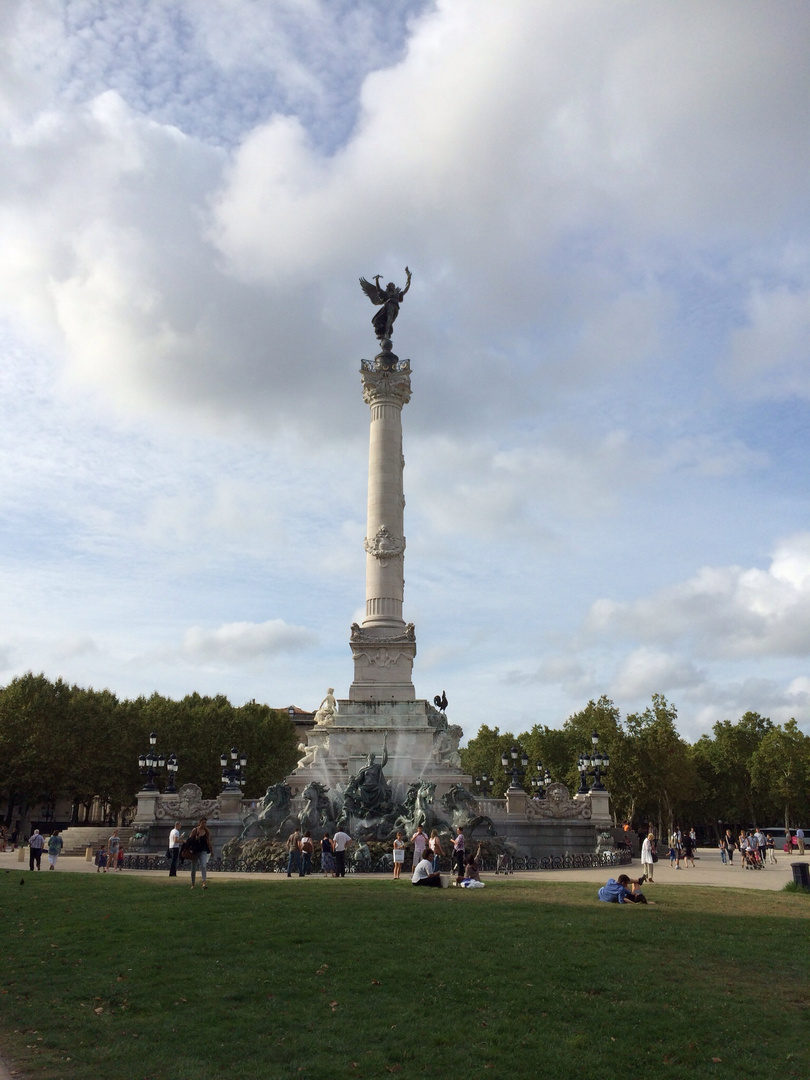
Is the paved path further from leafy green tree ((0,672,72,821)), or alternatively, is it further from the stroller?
leafy green tree ((0,672,72,821))

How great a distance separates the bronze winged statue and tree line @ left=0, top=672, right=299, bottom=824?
3060cm

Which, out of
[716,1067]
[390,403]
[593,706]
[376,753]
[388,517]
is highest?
[390,403]

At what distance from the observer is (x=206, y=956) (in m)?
14.0

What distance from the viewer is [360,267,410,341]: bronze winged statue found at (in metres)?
56.6

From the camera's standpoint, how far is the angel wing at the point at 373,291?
190ft

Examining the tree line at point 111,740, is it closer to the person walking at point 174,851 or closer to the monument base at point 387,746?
the monument base at point 387,746

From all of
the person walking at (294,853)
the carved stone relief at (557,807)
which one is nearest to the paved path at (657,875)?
the person walking at (294,853)

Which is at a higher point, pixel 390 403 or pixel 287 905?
pixel 390 403

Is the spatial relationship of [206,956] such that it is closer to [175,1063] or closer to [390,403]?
[175,1063]

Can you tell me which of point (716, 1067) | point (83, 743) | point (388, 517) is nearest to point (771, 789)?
point (388, 517)

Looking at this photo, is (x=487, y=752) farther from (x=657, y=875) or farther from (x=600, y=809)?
(x=657, y=875)

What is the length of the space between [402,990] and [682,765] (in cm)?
6375

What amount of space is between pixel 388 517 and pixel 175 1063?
41856 mm

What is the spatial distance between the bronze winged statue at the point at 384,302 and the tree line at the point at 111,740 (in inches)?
1205
